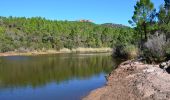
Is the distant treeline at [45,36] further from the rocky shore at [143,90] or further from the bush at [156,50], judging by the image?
the rocky shore at [143,90]

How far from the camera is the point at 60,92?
25109 millimetres

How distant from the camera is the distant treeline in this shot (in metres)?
Result: 108

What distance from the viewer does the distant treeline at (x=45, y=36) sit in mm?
107631

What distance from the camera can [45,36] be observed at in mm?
123062

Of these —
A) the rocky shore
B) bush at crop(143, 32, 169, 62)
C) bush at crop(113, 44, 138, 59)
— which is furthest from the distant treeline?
the rocky shore

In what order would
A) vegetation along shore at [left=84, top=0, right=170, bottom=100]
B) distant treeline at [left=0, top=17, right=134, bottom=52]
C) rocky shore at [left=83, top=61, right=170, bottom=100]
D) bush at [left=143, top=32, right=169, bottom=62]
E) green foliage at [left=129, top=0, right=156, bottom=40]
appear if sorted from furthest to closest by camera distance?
distant treeline at [left=0, top=17, right=134, bottom=52], green foliage at [left=129, top=0, right=156, bottom=40], bush at [left=143, top=32, right=169, bottom=62], vegetation along shore at [left=84, top=0, right=170, bottom=100], rocky shore at [left=83, top=61, right=170, bottom=100]

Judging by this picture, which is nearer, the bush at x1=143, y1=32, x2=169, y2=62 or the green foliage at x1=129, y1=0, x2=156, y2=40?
the bush at x1=143, y1=32, x2=169, y2=62

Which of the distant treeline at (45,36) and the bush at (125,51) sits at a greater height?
the distant treeline at (45,36)

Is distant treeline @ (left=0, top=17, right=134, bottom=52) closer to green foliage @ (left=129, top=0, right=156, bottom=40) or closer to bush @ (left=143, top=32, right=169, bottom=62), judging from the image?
green foliage @ (left=129, top=0, right=156, bottom=40)

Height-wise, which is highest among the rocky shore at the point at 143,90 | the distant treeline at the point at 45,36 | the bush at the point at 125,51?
the distant treeline at the point at 45,36

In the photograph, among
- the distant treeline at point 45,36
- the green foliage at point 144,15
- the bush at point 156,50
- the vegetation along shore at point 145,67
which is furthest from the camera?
the distant treeline at point 45,36

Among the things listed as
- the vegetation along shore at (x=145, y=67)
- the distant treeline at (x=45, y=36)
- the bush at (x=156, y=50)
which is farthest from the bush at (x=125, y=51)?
the distant treeline at (x=45, y=36)

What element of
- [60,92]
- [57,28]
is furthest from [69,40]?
[60,92]

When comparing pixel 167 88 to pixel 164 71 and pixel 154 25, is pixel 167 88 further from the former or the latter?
pixel 154 25
